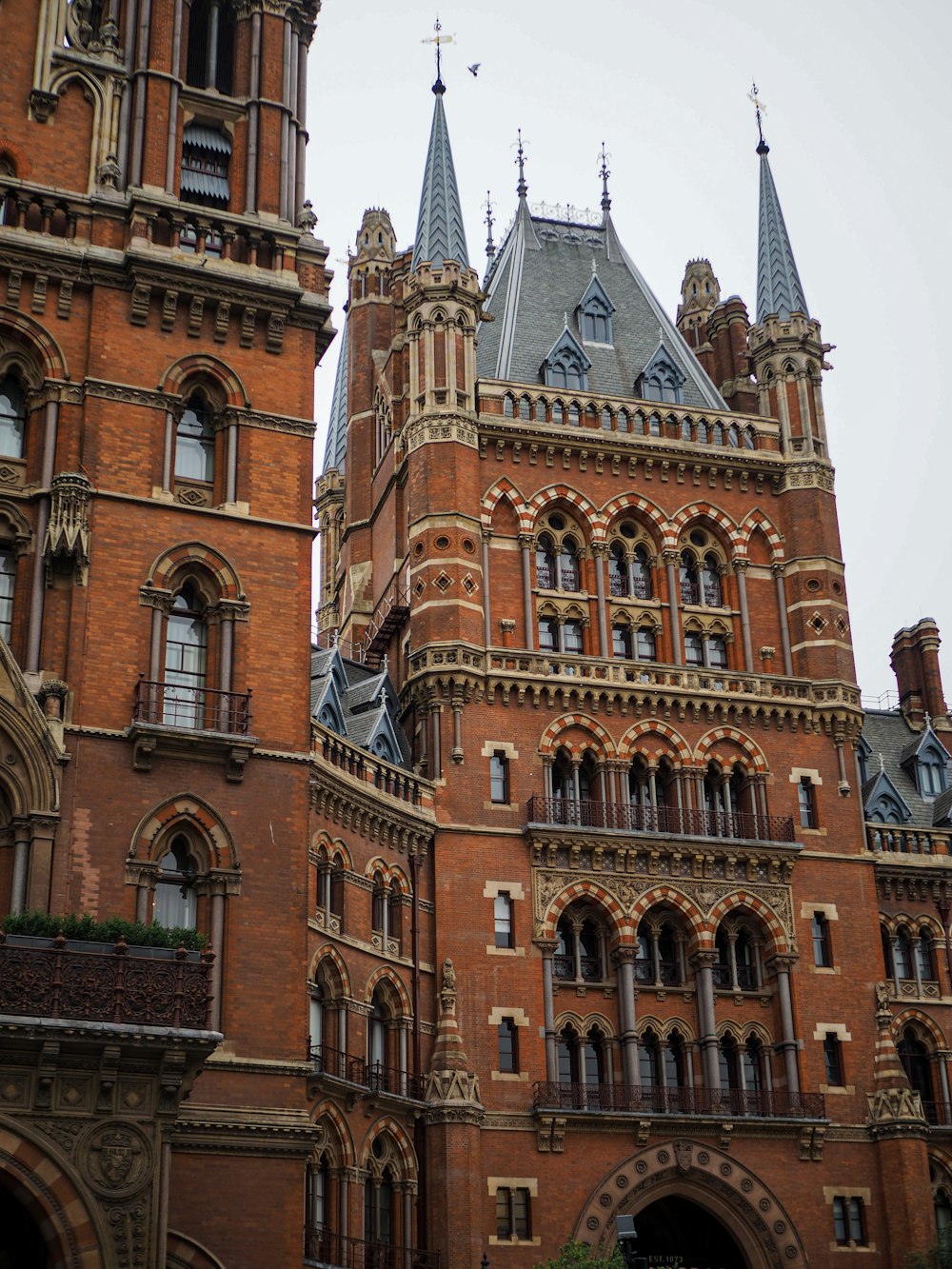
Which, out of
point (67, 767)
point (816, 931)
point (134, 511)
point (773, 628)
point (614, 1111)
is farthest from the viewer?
point (773, 628)

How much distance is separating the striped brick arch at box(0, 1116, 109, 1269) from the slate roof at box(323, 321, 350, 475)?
51.0 meters

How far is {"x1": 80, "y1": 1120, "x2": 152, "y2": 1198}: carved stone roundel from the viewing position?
95.8 feet

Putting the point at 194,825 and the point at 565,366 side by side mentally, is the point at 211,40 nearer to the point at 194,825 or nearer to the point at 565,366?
the point at 565,366

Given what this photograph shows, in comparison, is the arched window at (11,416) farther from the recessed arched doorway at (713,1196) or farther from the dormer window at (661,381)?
the dormer window at (661,381)

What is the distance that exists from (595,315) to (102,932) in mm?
38421

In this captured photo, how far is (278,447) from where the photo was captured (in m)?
41.5

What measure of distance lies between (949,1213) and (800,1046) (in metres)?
7.69

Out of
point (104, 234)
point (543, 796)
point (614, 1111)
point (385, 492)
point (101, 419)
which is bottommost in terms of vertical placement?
point (614, 1111)

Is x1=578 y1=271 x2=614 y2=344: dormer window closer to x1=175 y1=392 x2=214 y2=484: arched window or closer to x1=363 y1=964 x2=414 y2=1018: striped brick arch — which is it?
x1=175 y1=392 x2=214 y2=484: arched window

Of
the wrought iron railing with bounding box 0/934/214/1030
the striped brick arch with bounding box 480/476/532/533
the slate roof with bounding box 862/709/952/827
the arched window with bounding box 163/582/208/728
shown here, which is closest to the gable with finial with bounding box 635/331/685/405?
the striped brick arch with bounding box 480/476/532/533

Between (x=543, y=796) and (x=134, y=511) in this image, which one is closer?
(x=134, y=511)

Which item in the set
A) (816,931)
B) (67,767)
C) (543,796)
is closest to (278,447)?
(67,767)

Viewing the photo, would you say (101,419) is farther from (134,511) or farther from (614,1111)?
(614,1111)

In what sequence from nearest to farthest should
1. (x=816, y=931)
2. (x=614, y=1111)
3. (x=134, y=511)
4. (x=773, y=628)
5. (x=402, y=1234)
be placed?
(x=134, y=511), (x=402, y=1234), (x=614, y=1111), (x=816, y=931), (x=773, y=628)
